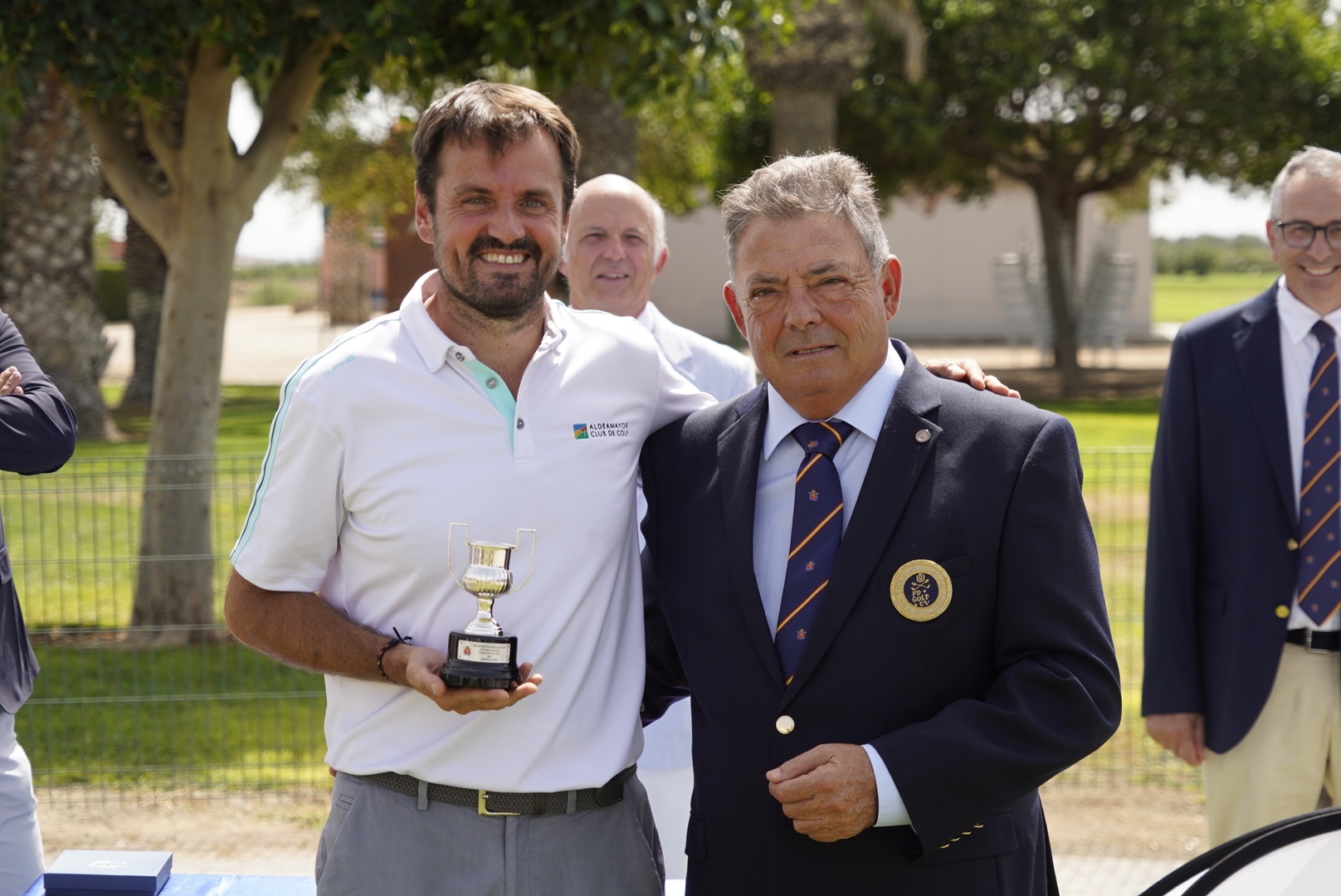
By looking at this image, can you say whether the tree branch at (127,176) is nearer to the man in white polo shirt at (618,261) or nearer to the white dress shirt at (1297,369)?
the man in white polo shirt at (618,261)

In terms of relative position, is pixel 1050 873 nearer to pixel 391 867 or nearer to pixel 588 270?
pixel 391 867

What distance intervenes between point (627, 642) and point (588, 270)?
2.52 metres

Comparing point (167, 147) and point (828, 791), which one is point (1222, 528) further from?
point (167, 147)

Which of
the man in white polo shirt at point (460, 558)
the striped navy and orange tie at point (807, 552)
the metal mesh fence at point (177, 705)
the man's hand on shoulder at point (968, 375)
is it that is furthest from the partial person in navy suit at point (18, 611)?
the metal mesh fence at point (177, 705)

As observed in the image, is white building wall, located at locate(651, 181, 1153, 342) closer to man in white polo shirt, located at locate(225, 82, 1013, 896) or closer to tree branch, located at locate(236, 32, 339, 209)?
tree branch, located at locate(236, 32, 339, 209)

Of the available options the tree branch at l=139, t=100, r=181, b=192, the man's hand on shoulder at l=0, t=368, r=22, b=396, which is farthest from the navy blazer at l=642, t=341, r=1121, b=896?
the tree branch at l=139, t=100, r=181, b=192

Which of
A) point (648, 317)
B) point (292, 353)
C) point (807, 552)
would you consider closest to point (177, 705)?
point (648, 317)

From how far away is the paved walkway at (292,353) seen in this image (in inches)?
1137

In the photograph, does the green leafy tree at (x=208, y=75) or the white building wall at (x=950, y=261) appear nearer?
the green leafy tree at (x=208, y=75)

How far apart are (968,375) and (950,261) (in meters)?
38.0

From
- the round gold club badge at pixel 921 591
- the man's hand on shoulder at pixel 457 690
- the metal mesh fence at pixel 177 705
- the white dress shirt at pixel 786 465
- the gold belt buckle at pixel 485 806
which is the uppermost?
the white dress shirt at pixel 786 465

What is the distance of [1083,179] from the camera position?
25797mm

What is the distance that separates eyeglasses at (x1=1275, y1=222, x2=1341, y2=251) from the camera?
412cm

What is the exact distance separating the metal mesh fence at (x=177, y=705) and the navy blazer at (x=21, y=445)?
2485mm
